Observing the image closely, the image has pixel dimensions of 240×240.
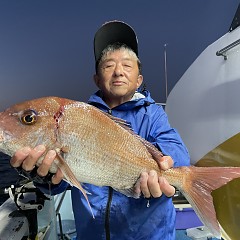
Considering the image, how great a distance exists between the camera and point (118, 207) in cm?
206

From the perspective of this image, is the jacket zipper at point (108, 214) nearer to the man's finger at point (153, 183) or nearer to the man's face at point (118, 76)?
the man's finger at point (153, 183)

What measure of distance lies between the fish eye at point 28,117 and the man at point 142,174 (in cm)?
25

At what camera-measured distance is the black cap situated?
2.42m

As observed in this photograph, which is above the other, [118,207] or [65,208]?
[118,207]

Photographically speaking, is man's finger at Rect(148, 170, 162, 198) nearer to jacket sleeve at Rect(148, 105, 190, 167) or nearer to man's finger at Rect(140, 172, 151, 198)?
man's finger at Rect(140, 172, 151, 198)

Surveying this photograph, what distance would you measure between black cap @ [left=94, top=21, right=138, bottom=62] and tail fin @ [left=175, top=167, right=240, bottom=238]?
1079 mm

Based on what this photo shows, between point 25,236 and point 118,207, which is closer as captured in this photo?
point 118,207

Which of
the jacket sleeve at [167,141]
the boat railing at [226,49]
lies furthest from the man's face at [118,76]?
the boat railing at [226,49]

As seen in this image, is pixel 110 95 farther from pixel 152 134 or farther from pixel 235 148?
pixel 235 148

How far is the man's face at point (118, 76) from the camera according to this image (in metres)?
2.19

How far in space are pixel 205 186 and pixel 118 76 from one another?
0.92 meters

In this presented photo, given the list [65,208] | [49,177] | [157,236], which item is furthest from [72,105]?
[65,208]

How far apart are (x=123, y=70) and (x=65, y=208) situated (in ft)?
11.2

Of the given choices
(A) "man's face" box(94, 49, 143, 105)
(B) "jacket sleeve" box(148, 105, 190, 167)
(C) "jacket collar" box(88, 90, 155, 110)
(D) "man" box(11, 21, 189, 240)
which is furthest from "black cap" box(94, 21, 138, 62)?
(B) "jacket sleeve" box(148, 105, 190, 167)
